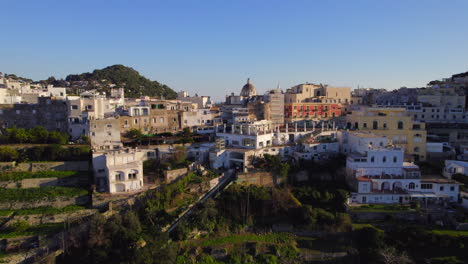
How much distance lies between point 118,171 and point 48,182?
219 inches

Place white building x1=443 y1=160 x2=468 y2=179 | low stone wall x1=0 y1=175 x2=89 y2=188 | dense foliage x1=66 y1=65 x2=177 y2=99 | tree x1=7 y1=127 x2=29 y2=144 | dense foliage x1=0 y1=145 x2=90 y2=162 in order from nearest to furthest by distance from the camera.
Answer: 1. low stone wall x1=0 y1=175 x2=89 y2=188
2. dense foliage x1=0 y1=145 x2=90 y2=162
3. white building x1=443 y1=160 x2=468 y2=179
4. tree x1=7 y1=127 x2=29 y2=144
5. dense foliage x1=66 y1=65 x2=177 y2=99

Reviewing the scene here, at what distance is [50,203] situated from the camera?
22.6 meters

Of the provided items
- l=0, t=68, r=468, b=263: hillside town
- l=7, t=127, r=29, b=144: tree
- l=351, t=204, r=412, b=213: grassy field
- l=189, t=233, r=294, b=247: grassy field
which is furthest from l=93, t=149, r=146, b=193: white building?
l=351, t=204, r=412, b=213: grassy field

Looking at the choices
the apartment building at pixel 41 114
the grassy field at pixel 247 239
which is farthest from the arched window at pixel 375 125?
the apartment building at pixel 41 114

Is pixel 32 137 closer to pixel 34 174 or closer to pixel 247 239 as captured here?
pixel 34 174

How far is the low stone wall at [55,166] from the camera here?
25.2 metres

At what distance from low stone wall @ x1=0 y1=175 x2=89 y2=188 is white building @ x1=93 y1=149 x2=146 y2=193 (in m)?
1.17

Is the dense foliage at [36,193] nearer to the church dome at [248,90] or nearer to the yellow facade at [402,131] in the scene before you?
the yellow facade at [402,131]

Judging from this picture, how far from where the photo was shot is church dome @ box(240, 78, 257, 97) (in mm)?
50875

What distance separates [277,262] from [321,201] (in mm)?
6648

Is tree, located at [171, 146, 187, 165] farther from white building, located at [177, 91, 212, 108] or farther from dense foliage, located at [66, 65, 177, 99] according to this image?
dense foliage, located at [66, 65, 177, 99]

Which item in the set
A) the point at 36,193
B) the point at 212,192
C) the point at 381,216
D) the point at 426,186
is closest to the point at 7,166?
the point at 36,193

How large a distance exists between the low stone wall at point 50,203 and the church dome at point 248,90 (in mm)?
32195

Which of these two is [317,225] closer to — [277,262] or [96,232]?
[277,262]
